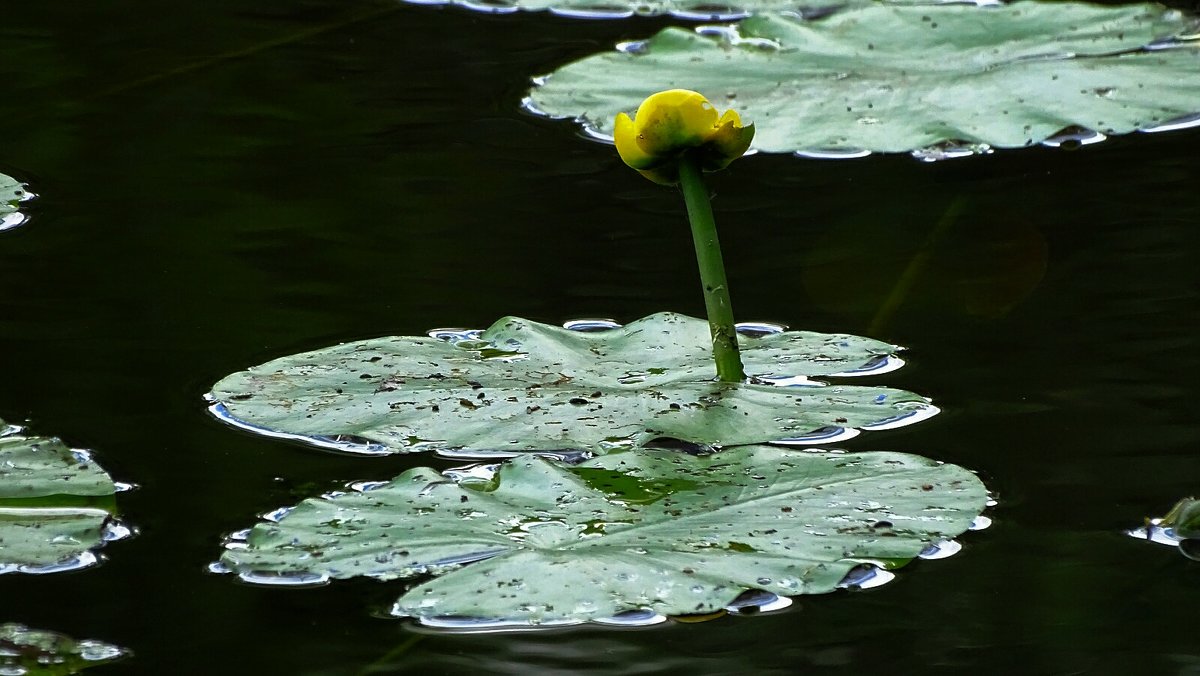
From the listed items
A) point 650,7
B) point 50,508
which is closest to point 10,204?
point 50,508

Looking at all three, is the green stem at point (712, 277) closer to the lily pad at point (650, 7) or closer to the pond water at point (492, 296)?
the pond water at point (492, 296)

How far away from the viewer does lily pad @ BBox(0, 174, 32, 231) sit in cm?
230

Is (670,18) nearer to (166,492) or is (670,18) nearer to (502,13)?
(502,13)

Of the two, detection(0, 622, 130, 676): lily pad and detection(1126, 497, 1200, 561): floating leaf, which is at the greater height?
detection(1126, 497, 1200, 561): floating leaf

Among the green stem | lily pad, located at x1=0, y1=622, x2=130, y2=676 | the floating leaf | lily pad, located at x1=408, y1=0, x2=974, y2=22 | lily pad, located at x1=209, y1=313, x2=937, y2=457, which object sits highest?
lily pad, located at x1=408, y1=0, x2=974, y2=22

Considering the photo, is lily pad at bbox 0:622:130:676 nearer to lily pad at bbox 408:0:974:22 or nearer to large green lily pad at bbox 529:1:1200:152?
large green lily pad at bbox 529:1:1200:152

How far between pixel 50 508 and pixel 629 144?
0.71 metres

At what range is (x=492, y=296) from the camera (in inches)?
80.5

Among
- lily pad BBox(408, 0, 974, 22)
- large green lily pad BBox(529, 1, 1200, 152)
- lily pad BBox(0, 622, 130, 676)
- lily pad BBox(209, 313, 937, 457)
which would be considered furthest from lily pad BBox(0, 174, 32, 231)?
lily pad BBox(408, 0, 974, 22)

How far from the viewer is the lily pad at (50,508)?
1366mm

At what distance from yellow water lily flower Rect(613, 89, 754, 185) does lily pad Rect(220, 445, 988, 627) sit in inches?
14.0

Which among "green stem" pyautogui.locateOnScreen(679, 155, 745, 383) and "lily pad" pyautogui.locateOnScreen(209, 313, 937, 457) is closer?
"lily pad" pyautogui.locateOnScreen(209, 313, 937, 457)

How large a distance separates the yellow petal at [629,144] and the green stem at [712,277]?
0.05 meters

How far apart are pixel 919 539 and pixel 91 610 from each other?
0.72 meters
